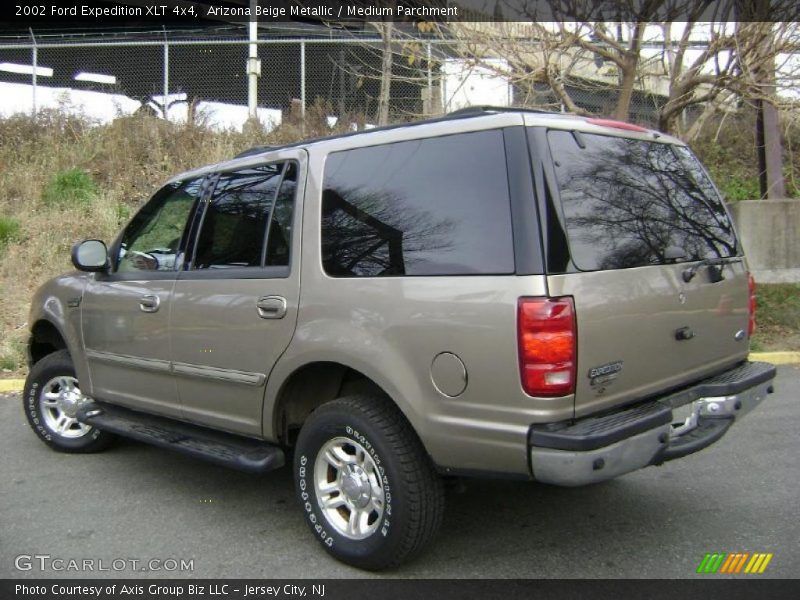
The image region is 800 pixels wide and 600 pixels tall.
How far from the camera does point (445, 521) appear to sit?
12.8 feet

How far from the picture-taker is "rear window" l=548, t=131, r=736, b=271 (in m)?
3.00

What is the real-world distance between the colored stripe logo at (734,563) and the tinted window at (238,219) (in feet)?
8.67

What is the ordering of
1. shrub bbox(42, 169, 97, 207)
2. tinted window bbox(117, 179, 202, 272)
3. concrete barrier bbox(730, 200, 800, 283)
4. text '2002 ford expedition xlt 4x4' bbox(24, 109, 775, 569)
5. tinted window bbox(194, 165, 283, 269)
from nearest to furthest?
text '2002 ford expedition xlt 4x4' bbox(24, 109, 775, 569)
tinted window bbox(194, 165, 283, 269)
tinted window bbox(117, 179, 202, 272)
concrete barrier bbox(730, 200, 800, 283)
shrub bbox(42, 169, 97, 207)

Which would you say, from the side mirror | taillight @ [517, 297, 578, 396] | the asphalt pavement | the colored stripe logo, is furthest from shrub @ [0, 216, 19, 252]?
the colored stripe logo

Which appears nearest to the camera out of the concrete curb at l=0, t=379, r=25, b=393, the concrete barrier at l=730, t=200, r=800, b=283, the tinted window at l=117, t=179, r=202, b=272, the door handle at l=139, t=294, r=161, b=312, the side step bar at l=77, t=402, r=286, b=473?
the side step bar at l=77, t=402, r=286, b=473

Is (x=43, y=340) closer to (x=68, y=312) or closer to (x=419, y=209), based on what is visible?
(x=68, y=312)

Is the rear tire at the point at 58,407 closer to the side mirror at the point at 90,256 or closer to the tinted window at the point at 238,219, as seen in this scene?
the side mirror at the point at 90,256

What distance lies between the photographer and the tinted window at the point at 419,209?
292 cm

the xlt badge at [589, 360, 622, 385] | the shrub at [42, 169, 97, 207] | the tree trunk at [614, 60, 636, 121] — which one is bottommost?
the xlt badge at [589, 360, 622, 385]

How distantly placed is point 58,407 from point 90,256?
1342 millimetres

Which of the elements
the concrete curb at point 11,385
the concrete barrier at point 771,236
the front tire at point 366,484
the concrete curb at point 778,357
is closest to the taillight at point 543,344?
the front tire at point 366,484


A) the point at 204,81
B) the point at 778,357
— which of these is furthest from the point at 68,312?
the point at 204,81

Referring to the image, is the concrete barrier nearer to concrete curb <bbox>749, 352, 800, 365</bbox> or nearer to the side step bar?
concrete curb <bbox>749, 352, 800, 365</bbox>

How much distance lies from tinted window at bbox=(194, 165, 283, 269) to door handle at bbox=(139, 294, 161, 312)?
33cm
